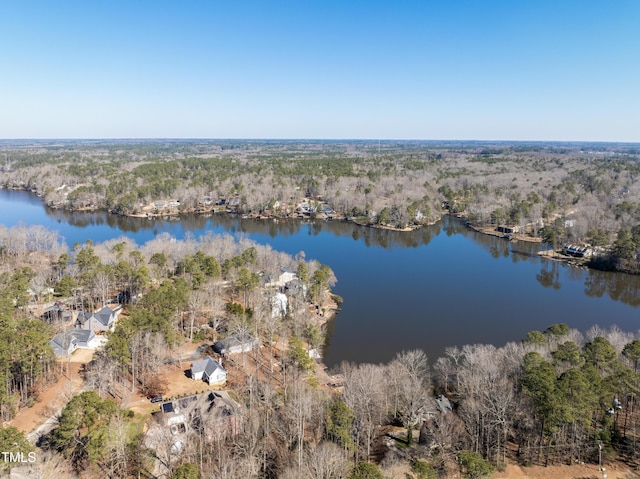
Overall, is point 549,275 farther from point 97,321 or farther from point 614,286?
point 97,321

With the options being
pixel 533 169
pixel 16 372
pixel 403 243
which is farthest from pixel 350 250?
pixel 533 169

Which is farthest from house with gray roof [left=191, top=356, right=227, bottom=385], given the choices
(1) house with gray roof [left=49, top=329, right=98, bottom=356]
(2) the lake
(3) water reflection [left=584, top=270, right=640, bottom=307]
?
(3) water reflection [left=584, top=270, right=640, bottom=307]

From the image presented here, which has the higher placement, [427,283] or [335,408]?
[335,408]

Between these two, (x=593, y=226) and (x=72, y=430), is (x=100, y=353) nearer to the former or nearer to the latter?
(x=72, y=430)

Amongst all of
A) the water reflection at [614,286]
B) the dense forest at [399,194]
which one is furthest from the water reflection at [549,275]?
the dense forest at [399,194]

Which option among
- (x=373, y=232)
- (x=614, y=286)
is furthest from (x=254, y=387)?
(x=373, y=232)

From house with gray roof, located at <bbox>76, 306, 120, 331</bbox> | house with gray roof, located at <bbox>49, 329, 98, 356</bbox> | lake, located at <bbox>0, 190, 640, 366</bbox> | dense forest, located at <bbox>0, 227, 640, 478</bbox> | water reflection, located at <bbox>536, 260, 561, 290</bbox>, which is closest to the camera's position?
dense forest, located at <bbox>0, 227, 640, 478</bbox>

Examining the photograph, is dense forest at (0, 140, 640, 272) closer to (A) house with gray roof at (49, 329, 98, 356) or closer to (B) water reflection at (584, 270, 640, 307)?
(B) water reflection at (584, 270, 640, 307)
